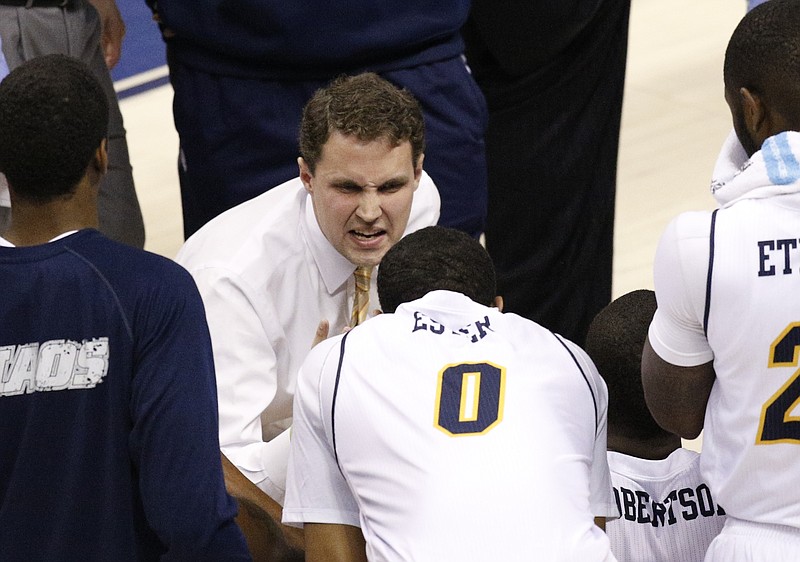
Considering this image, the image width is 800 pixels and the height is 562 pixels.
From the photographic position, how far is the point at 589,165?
422 centimetres

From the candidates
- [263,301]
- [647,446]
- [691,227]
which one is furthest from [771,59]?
[263,301]

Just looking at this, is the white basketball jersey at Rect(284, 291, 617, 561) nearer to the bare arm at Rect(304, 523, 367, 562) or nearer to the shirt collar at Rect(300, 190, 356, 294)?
the bare arm at Rect(304, 523, 367, 562)

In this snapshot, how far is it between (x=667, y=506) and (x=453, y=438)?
0.48 meters

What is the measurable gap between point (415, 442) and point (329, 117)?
97cm

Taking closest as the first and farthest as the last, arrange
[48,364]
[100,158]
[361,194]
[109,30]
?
1. [48,364]
2. [100,158]
3. [361,194]
4. [109,30]

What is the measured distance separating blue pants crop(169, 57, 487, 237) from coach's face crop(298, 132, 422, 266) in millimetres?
592

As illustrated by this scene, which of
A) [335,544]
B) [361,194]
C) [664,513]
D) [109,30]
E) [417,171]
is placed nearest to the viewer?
[335,544]

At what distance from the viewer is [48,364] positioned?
79.0 inches

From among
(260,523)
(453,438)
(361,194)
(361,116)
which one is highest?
(361,116)

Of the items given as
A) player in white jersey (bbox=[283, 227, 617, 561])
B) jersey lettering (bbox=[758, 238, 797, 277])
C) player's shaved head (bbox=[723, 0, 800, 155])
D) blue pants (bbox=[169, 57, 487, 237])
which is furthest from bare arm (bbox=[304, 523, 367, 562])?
blue pants (bbox=[169, 57, 487, 237])

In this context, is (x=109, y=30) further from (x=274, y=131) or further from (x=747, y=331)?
(x=747, y=331)

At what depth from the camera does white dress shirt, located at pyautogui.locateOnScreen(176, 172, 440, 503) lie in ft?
9.11

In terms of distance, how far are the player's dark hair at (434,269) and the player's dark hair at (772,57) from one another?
479mm

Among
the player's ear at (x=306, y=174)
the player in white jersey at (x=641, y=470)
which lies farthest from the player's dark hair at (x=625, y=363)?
the player's ear at (x=306, y=174)
